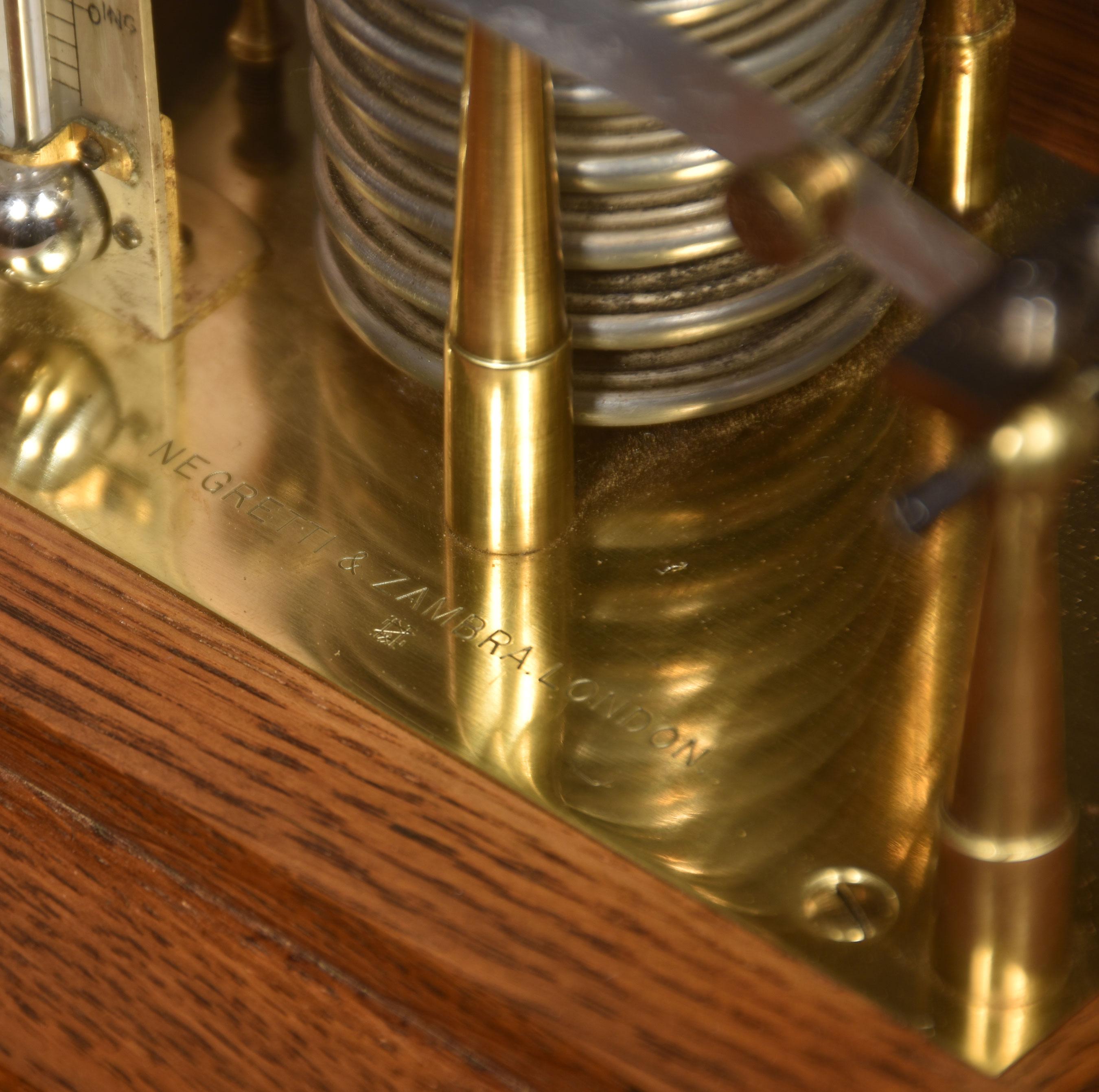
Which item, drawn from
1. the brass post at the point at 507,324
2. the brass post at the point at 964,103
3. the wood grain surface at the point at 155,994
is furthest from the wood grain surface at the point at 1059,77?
the wood grain surface at the point at 155,994

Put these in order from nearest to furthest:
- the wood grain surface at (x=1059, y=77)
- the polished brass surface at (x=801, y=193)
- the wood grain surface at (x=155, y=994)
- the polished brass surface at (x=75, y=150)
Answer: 1. the polished brass surface at (x=801, y=193)
2. the wood grain surface at (x=155, y=994)
3. the polished brass surface at (x=75, y=150)
4. the wood grain surface at (x=1059, y=77)

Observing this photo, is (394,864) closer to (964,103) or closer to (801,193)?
(801,193)

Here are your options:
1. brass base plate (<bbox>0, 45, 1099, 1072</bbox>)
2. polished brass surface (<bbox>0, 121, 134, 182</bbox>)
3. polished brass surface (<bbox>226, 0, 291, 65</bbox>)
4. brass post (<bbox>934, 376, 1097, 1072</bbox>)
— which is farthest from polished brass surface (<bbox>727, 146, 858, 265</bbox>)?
polished brass surface (<bbox>226, 0, 291, 65</bbox>)

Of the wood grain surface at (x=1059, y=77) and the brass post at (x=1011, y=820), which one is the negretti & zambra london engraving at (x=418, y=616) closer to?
the brass post at (x=1011, y=820)

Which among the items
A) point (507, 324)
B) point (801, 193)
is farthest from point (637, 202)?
point (801, 193)

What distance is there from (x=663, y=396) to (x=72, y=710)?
19 centimetres

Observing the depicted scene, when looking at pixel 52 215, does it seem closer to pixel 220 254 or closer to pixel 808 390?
pixel 220 254

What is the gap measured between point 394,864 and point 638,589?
0.38 feet

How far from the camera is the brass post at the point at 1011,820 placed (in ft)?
1.39

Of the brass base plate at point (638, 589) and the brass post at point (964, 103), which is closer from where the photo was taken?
the brass base plate at point (638, 589)

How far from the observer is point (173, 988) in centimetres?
54

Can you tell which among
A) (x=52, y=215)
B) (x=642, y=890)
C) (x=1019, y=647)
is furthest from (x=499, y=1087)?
(x=52, y=215)

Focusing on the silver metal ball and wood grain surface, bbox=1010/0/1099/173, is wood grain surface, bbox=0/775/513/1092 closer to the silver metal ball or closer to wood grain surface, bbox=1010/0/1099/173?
the silver metal ball

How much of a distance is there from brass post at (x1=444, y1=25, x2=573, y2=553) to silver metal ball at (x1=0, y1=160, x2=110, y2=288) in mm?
158
